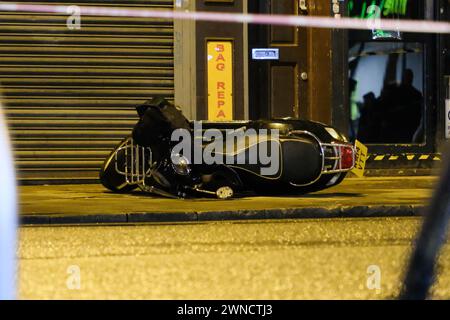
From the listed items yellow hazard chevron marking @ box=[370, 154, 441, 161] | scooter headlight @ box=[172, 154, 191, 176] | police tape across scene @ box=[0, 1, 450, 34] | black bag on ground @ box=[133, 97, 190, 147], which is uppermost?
police tape across scene @ box=[0, 1, 450, 34]

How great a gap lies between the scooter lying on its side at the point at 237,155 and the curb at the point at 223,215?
3.86ft

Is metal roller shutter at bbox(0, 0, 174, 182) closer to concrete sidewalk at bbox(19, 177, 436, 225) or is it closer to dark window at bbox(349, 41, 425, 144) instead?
concrete sidewalk at bbox(19, 177, 436, 225)

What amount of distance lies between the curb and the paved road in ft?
1.23

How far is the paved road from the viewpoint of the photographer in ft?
24.7

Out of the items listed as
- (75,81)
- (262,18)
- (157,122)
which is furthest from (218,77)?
(157,122)

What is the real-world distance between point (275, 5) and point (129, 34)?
2326 mm

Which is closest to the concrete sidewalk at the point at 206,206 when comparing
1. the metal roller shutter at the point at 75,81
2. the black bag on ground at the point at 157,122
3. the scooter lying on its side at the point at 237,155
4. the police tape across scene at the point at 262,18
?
the scooter lying on its side at the point at 237,155

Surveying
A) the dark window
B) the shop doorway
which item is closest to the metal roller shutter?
the shop doorway

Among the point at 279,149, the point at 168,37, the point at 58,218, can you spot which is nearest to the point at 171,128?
the point at 279,149

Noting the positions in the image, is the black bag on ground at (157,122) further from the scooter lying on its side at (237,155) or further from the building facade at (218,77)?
the building facade at (218,77)

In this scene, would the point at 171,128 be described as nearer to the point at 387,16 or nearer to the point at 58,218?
the point at 58,218

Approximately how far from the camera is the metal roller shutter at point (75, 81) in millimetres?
17547

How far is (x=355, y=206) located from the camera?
12.9 meters

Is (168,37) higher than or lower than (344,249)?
higher
